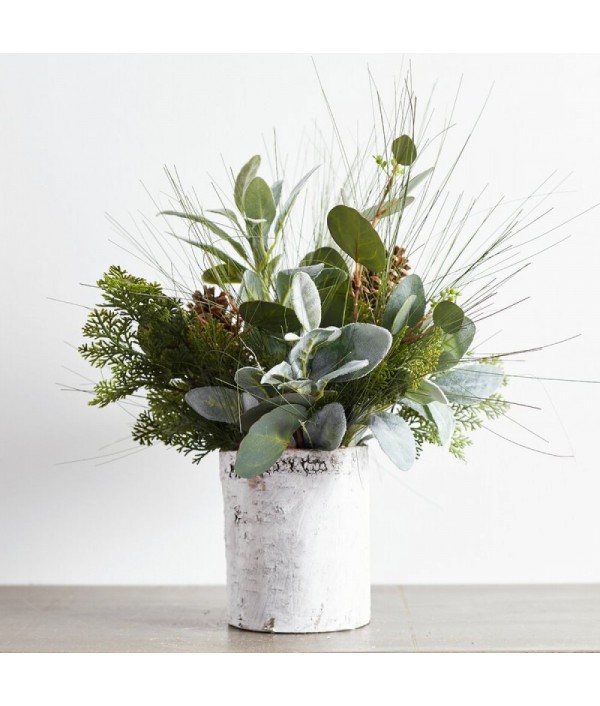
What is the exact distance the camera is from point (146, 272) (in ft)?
3.11

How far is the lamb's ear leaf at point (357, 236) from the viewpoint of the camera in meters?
0.63

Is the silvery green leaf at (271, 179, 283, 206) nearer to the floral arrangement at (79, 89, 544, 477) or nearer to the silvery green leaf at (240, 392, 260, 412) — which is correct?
the floral arrangement at (79, 89, 544, 477)

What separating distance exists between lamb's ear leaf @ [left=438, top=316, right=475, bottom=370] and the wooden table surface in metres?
0.20

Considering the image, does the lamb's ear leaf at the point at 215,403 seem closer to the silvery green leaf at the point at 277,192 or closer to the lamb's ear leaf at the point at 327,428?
the lamb's ear leaf at the point at 327,428

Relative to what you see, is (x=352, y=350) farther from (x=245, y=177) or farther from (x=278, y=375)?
(x=245, y=177)

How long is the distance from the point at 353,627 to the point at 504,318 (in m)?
0.40

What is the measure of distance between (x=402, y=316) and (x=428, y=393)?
0.06 m

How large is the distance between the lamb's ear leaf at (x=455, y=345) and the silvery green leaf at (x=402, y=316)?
0.13 ft

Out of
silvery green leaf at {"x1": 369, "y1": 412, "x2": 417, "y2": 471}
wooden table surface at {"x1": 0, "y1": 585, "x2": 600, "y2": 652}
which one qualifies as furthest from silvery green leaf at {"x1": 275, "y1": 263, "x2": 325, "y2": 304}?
wooden table surface at {"x1": 0, "y1": 585, "x2": 600, "y2": 652}

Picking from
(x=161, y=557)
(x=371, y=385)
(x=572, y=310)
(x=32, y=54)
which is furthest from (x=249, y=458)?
(x=32, y=54)

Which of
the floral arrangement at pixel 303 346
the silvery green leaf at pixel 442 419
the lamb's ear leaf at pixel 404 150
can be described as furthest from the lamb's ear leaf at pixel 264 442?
the lamb's ear leaf at pixel 404 150

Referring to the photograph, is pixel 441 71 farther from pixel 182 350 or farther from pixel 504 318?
pixel 182 350

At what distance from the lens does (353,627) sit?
685mm

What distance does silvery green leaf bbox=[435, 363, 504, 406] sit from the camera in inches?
27.5
